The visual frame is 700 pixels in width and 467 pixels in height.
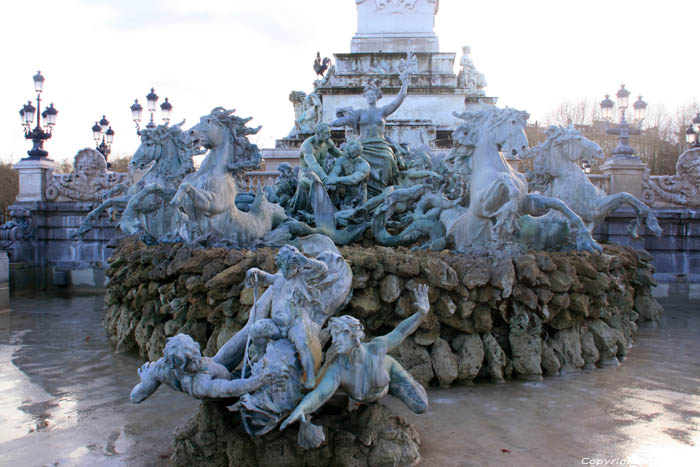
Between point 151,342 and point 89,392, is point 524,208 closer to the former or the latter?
point 151,342

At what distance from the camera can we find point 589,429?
3812mm

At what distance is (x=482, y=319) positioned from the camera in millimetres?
4879

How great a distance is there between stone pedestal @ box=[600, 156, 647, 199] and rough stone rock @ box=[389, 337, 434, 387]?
8390 mm

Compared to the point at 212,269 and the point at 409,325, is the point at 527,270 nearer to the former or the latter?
the point at 409,325

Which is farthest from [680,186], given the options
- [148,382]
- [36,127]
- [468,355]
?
[36,127]

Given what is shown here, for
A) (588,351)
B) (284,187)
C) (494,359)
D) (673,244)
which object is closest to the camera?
(494,359)

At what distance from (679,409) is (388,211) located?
400 centimetres

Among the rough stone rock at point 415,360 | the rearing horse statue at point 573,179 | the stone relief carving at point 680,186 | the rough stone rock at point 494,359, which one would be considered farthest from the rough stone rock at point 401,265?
the stone relief carving at point 680,186

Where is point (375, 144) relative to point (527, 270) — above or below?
above

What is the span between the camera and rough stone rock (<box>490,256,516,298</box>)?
15.7ft

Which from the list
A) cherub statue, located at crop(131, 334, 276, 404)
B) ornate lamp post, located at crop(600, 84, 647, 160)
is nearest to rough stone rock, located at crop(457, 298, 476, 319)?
cherub statue, located at crop(131, 334, 276, 404)

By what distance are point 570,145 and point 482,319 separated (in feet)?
10.6

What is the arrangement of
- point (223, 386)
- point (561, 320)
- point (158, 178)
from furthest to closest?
1. point (158, 178)
2. point (561, 320)
3. point (223, 386)

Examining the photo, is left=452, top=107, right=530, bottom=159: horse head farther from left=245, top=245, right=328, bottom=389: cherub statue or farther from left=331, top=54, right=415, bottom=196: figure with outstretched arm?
left=245, top=245, right=328, bottom=389: cherub statue
